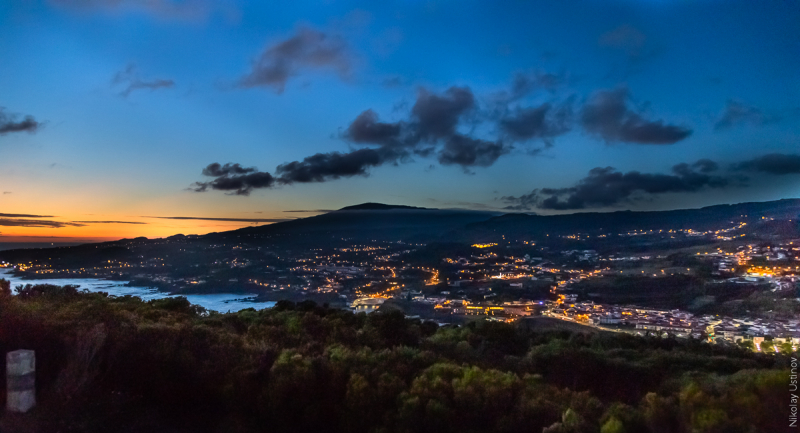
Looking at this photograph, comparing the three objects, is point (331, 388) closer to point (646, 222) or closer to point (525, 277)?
point (525, 277)

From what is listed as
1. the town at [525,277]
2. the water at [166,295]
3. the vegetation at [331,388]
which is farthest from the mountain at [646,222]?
the water at [166,295]

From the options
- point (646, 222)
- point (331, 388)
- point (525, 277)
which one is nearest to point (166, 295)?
point (525, 277)

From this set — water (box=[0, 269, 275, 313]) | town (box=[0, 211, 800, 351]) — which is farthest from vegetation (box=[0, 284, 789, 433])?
water (box=[0, 269, 275, 313])

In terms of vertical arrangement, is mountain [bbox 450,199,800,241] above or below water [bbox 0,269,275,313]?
above

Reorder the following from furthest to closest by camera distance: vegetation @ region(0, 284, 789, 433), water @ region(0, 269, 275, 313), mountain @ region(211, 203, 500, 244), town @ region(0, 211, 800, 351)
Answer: mountain @ region(211, 203, 500, 244) < water @ region(0, 269, 275, 313) < town @ region(0, 211, 800, 351) < vegetation @ region(0, 284, 789, 433)

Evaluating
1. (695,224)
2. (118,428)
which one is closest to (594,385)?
(118,428)

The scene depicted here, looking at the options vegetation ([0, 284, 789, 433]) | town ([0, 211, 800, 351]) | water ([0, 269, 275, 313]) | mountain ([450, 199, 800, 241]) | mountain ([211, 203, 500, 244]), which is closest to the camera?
vegetation ([0, 284, 789, 433])

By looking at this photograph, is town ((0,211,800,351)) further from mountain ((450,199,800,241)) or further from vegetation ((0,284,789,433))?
vegetation ((0,284,789,433))

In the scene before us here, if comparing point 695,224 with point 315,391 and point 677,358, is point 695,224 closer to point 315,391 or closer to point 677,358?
point 677,358
